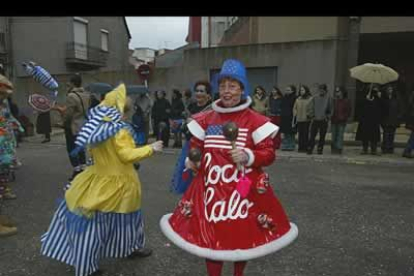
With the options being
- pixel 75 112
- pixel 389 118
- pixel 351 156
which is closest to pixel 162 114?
pixel 75 112

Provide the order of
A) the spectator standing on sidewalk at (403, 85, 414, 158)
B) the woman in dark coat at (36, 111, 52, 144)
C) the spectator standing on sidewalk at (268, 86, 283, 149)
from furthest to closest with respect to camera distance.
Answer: the woman in dark coat at (36, 111, 52, 144)
the spectator standing on sidewalk at (268, 86, 283, 149)
the spectator standing on sidewalk at (403, 85, 414, 158)

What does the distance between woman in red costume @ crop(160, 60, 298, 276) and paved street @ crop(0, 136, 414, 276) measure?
3.02 ft

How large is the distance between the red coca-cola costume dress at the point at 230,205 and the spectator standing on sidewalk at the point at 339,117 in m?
7.00

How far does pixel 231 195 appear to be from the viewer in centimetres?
249

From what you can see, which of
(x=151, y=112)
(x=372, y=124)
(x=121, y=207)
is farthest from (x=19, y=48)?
(x=121, y=207)

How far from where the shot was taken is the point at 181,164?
3029 millimetres

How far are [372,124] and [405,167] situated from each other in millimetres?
1506

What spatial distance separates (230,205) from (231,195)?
63 millimetres

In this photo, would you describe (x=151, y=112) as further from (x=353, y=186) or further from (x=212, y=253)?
(x=212, y=253)

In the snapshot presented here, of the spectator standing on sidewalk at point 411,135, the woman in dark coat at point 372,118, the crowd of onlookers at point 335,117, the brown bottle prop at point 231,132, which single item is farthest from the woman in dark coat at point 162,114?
the brown bottle prop at point 231,132

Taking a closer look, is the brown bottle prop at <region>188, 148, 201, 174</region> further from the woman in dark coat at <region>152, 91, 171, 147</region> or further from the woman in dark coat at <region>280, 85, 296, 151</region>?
the woman in dark coat at <region>152, 91, 171, 147</region>

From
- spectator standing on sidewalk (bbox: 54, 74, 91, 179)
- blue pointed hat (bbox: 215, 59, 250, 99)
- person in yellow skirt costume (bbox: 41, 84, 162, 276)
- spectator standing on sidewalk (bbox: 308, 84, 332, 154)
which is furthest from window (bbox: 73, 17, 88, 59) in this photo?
blue pointed hat (bbox: 215, 59, 250, 99)

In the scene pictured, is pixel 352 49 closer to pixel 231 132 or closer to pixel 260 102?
pixel 260 102

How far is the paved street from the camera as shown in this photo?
3432mm
